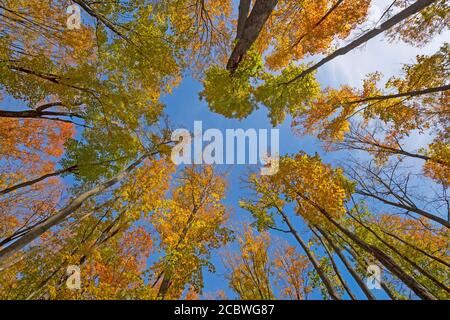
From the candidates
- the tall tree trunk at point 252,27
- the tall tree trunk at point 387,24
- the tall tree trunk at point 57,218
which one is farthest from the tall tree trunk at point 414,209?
the tall tree trunk at point 57,218

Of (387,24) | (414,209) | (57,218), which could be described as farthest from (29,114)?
(414,209)

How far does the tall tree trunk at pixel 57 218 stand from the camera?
434cm

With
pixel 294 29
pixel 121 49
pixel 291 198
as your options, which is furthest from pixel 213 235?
pixel 294 29

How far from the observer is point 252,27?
4766 millimetres

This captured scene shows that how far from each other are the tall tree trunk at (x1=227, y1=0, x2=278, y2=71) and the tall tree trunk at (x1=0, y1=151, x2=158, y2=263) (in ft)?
13.8

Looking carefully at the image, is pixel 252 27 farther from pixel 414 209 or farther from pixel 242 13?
pixel 414 209

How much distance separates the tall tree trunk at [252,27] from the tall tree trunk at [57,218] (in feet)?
13.8

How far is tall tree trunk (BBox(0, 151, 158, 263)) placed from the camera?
4344 millimetres

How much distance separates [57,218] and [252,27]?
19.8ft

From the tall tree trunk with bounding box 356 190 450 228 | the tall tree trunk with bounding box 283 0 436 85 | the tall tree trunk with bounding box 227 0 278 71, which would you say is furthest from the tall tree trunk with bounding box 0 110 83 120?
the tall tree trunk with bounding box 356 190 450 228

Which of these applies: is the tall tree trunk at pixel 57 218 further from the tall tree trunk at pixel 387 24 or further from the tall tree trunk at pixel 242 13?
the tall tree trunk at pixel 387 24

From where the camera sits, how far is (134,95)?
19.6ft

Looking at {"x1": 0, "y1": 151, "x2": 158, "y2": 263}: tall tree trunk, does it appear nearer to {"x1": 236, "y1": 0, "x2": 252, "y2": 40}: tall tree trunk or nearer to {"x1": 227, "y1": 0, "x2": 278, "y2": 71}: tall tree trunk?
{"x1": 227, "y1": 0, "x2": 278, "y2": 71}: tall tree trunk
